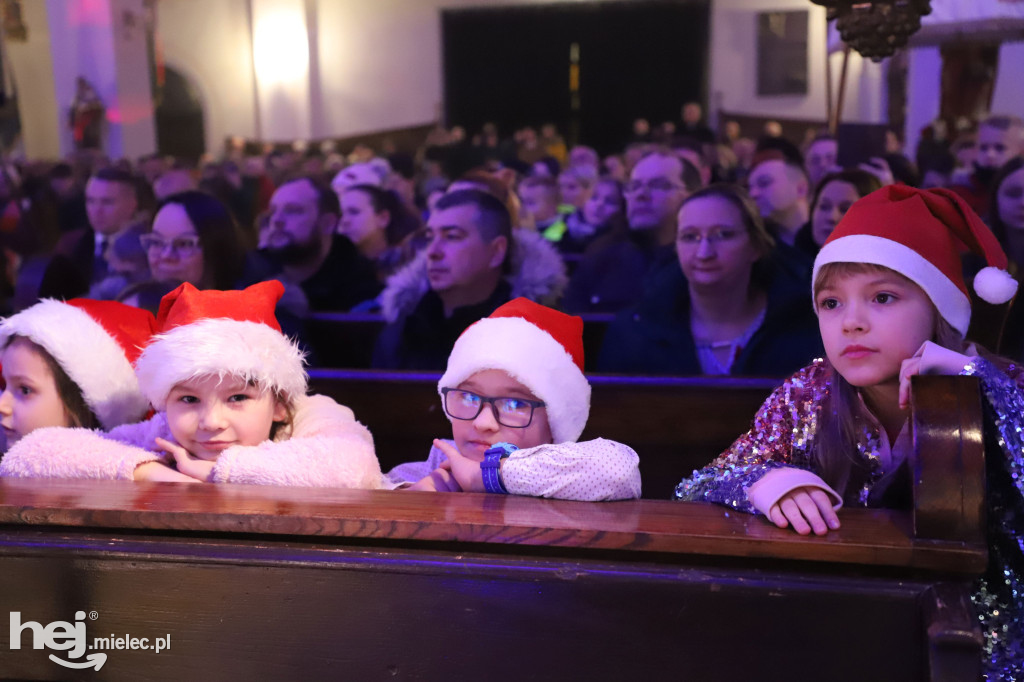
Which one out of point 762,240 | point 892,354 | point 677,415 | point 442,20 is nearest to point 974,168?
point 762,240

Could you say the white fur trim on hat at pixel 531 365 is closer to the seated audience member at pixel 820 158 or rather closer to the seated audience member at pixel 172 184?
the seated audience member at pixel 820 158

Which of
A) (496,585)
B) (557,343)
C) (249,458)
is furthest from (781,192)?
(496,585)

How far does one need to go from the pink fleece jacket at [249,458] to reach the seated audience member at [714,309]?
1.34m

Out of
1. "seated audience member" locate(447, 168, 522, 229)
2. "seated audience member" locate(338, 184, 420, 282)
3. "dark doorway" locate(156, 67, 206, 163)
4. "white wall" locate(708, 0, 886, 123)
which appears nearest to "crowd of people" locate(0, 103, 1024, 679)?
"seated audience member" locate(338, 184, 420, 282)

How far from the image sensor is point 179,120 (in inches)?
486

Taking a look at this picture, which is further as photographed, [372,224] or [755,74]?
[755,74]

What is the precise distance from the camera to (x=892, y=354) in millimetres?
1637

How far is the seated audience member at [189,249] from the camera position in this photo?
376 centimetres

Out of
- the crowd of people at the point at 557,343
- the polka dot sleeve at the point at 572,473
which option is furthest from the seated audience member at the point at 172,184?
the polka dot sleeve at the point at 572,473

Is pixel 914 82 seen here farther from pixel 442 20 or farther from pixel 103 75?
pixel 103 75

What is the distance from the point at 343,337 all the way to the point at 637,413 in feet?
5.61

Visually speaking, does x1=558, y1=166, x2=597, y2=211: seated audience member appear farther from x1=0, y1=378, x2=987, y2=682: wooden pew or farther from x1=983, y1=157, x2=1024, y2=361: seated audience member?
x1=0, y1=378, x2=987, y2=682: wooden pew

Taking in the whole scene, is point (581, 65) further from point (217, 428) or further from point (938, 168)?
point (217, 428)

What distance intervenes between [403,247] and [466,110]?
8972 millimetres
